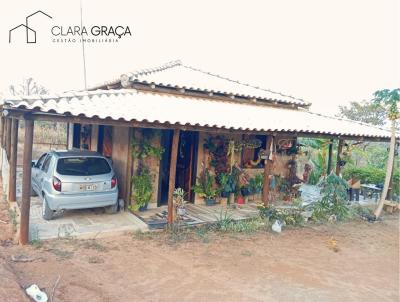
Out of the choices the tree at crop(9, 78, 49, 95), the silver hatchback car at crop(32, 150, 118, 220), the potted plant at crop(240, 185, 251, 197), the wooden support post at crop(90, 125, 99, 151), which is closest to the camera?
the silver hatchback car at crop(32, 150, 118, 220)

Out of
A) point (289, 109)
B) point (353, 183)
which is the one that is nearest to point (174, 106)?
point (289, 109)

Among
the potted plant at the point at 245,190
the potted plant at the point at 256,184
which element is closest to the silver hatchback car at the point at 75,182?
the potted plant at the point at 245,190

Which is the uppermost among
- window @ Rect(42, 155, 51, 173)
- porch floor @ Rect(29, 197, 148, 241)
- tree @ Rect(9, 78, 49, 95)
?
tree @ Rect(9, 78, 49, 95)

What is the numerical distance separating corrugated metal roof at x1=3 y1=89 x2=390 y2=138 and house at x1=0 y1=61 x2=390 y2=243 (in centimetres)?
2

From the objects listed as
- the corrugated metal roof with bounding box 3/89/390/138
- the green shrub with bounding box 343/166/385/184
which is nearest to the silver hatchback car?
the corrugated metal roof with bounding box 3/89/390/138

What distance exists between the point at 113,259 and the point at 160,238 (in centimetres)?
144

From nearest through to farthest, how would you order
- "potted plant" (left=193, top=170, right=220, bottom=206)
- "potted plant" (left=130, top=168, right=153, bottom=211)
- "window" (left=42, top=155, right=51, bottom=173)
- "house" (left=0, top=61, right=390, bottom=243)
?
1. "house" (left=0, top=61, right=390, bottom=243)
2. "window" (left=42, top=155, right=51, bottom=173)
3. "potted plant" (left=130, top=168, right=153, bottom=211)
4. "potted plant" (left=193, top=170, right=220, bottom=206)

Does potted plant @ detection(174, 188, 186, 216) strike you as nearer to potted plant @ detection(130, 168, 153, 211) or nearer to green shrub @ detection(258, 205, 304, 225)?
potted plant @ detection(130, 168, 153, 211)

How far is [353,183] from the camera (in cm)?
1249

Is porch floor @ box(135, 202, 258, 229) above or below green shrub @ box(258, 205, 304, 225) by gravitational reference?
below

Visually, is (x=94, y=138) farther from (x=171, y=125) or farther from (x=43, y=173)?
(x=171, y=125)

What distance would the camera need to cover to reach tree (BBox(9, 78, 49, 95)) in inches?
1430

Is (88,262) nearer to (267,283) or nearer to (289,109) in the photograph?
(267,283)

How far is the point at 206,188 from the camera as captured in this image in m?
10.1
